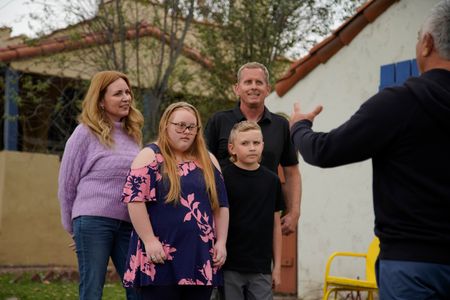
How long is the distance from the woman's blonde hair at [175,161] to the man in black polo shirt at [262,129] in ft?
1.35

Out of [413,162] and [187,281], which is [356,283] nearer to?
[187,281]

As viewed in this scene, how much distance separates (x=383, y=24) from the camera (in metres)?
8.70

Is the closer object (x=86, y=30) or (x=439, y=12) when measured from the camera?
(x=439, y=12)

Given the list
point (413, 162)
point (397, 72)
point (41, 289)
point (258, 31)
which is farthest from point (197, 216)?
point (258, 31)

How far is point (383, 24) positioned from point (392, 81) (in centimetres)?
69

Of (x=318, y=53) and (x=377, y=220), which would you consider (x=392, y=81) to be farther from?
(x=377, y=220)

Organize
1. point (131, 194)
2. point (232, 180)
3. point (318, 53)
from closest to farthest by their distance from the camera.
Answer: point (131, 194), point (232, 180), point (318, 53)

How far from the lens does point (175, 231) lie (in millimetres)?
4266

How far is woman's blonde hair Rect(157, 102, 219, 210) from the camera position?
4.31 meters

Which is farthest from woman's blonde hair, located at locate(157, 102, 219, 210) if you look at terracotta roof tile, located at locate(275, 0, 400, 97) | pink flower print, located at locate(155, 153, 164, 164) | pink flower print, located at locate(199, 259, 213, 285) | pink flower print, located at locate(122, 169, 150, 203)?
terracotta roof tile, located at locate(275, 0, 400, 97)

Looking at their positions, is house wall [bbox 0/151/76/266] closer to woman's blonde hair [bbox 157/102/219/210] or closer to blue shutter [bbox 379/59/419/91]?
blue shutter [bbox 379/59/419/91]

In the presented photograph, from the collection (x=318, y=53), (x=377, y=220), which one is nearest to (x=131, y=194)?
(x=377, y=220)

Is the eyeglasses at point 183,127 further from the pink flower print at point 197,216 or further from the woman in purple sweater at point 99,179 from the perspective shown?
the woman in purple sweater at point 99,179

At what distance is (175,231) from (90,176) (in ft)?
3.10
